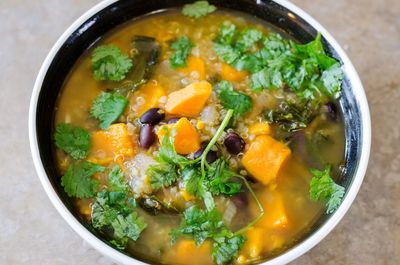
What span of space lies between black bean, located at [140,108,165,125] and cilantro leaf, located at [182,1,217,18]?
561 mm

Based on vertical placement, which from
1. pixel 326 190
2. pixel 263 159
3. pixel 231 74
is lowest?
pixel 326 190

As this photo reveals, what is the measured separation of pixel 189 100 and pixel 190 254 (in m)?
0.62

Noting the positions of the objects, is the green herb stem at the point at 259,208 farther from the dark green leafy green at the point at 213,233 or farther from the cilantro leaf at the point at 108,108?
the cilantro leaf at the point at 108,108

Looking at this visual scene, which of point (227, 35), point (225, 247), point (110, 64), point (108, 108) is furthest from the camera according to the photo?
point (227, 35)

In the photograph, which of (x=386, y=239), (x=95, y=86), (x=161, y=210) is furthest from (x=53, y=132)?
(x=386, y=239)

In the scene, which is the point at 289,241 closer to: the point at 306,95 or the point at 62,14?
the point at 306,95

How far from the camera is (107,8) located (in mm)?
2775

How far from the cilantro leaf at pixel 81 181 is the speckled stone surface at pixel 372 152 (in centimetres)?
30

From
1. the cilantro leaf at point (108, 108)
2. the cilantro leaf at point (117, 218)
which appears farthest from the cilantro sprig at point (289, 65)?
the cilantro leaf at point (117, 218)

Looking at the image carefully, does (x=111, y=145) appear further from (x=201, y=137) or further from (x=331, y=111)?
(x=331, y=111)

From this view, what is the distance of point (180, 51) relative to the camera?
2824 mm

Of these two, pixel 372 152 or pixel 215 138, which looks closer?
pixel 215 138

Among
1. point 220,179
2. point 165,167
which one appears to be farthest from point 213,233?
point 165,167

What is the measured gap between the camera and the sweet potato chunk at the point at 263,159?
2.56 meters
